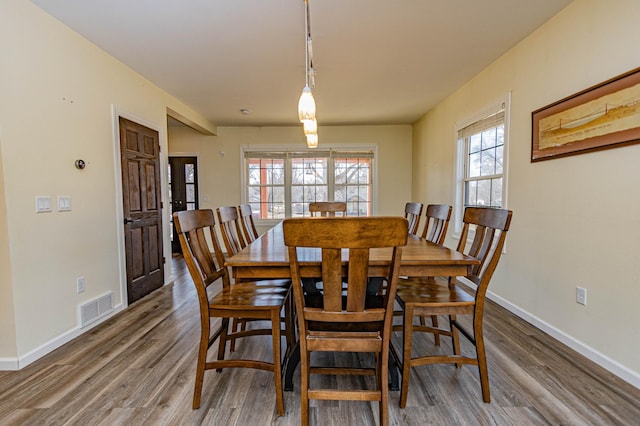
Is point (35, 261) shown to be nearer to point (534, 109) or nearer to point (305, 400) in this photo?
point (305, 400)

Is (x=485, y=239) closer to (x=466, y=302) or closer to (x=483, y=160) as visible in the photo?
(x=466, y=302)

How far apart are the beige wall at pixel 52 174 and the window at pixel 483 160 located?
3.91 meters

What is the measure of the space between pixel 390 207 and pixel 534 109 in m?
3.54

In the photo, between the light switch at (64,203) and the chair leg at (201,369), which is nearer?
the chair leg at (201,369)

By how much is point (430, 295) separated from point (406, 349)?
0.39 meters

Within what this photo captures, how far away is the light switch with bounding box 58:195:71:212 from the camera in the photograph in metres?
2.32

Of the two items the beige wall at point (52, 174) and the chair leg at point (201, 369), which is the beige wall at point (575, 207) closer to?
the chair leg at point (201, 369)

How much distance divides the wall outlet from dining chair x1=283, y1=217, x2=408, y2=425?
1.72 m

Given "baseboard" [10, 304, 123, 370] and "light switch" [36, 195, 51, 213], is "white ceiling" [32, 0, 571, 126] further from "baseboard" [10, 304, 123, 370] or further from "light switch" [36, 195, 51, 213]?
"baseboard" [10, 304, 123, 370]

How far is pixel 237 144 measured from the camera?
5844mm

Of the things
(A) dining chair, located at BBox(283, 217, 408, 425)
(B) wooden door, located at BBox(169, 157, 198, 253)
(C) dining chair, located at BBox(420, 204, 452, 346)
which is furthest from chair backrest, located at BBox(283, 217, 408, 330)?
(B) wooden door, located at BBox(169, 157, 198, 253)

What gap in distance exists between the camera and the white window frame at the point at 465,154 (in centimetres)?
294

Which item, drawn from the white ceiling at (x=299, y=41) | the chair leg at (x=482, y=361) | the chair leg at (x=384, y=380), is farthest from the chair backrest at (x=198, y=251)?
the white ceiling at (x=299, y=41)

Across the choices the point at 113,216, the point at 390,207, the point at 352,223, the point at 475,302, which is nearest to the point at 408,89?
the point at 390,207
